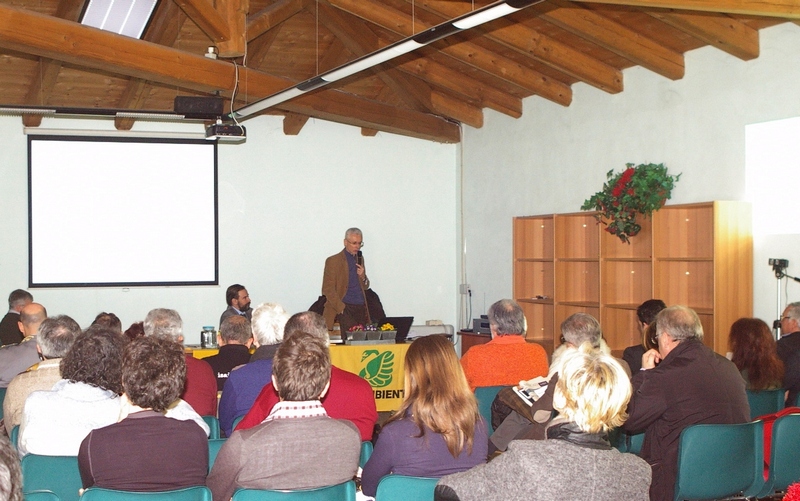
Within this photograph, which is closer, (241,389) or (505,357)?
(241,389)

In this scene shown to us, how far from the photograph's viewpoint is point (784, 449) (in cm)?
384

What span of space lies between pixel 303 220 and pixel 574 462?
8.88 metres

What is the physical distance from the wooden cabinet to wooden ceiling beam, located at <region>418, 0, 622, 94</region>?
1.43 meters

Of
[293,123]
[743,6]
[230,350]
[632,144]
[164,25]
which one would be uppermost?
[164,25]

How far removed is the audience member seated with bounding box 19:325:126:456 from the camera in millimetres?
3168

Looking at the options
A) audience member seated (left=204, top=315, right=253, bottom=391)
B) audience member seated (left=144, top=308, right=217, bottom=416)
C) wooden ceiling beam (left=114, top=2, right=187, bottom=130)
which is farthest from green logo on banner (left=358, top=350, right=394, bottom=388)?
wooden ceiling beam (left=114, top=2, right=187, bottom=130)

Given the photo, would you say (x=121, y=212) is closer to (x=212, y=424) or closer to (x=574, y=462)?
(x=212, y=424)

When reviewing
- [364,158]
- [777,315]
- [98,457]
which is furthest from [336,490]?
[364,158]

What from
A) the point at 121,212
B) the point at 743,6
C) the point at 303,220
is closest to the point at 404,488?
the point at 743,6

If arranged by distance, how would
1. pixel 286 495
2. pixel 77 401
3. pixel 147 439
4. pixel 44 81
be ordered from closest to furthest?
1. pixel 286 495
2. pixel 147 439
3. pixel 77 401
4. pixel 44 81

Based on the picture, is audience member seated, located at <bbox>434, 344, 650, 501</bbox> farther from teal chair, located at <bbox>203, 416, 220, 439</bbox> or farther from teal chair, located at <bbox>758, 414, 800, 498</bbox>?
teal chair, located at <bbox>758, 414, 800, 498</bbox>

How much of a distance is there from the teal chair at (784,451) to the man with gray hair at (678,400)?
159mm

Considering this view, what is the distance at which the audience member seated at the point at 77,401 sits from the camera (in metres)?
3.17

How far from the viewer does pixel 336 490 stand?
2.63 metres
